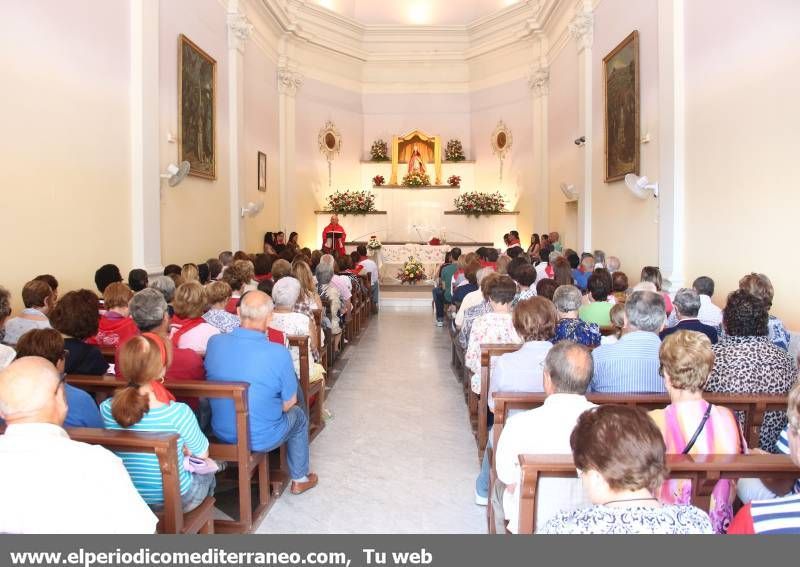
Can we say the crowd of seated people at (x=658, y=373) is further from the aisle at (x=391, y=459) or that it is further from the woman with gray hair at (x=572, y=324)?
the aisle at (x=391, y=459)

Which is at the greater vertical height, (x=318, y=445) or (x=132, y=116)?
(x=132, y=116)

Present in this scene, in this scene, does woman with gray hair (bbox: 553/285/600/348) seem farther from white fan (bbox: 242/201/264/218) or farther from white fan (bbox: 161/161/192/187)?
white fan (bbox: 242/201/264/218)

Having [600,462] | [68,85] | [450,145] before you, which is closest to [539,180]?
[450,145]

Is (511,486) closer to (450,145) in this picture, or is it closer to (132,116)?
(132,116)

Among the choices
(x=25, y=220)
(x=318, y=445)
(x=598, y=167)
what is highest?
(x=598, y=167)

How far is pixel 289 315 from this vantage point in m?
5.30

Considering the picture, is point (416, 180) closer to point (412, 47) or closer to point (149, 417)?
point (412, 47)

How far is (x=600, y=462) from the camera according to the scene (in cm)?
176

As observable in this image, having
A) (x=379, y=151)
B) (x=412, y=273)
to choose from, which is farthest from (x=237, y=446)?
(x=379, y=151)

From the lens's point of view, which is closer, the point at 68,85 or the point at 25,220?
the point at 25,220

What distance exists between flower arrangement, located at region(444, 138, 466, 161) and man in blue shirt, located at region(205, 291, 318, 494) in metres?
15.0

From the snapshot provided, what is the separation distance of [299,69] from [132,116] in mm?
8742

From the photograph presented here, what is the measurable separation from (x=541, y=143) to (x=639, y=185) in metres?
7.01

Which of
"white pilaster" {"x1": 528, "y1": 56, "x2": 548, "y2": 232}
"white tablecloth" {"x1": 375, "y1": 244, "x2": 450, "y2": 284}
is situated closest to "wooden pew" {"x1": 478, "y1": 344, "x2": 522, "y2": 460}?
"white tablecloth" {"x1": 375, "y1": 244, "x2": 450, "y2": 284}
